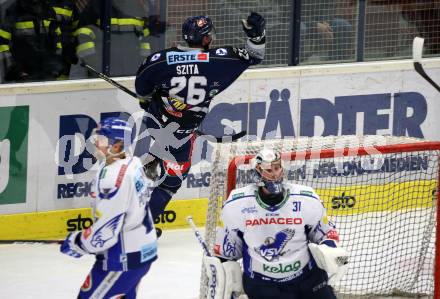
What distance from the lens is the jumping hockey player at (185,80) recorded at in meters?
8.49

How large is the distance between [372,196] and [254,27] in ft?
4.70

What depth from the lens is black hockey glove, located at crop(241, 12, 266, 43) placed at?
28.0 ft

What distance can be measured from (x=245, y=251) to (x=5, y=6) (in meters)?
3.58

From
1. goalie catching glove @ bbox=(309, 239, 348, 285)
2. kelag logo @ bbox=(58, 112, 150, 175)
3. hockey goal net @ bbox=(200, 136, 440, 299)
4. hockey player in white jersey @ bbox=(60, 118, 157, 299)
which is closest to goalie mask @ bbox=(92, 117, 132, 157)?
hockey player in white jersey @ bbox=(60, 118, 157, 299)

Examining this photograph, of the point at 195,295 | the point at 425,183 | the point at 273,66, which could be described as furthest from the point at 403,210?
the point at 273,66

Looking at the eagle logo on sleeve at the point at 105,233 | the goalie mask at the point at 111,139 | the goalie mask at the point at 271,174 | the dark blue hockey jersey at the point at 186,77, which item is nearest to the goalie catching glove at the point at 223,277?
the goalie mask at the point at 271,174

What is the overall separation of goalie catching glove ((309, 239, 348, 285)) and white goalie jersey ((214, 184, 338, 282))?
0.23 ft

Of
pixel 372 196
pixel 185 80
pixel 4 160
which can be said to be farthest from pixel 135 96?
pixel 372 196

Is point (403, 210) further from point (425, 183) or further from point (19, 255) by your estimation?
point (19, 255)

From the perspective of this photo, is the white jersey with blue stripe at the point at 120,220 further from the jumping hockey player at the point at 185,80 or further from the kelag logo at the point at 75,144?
the kelag logo at the point at 75,144

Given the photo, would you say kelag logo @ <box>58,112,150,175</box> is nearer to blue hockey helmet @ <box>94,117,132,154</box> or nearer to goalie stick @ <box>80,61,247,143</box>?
goalie stick @ <box>80,61,247,143</box>

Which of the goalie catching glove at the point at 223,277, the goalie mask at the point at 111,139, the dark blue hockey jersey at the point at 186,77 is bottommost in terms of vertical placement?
the goalie catching glove at the point at 223,277

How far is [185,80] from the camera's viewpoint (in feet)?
27.9

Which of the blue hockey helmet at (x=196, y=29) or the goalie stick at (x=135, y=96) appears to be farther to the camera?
the goalie stick at (x=135, y=96)
